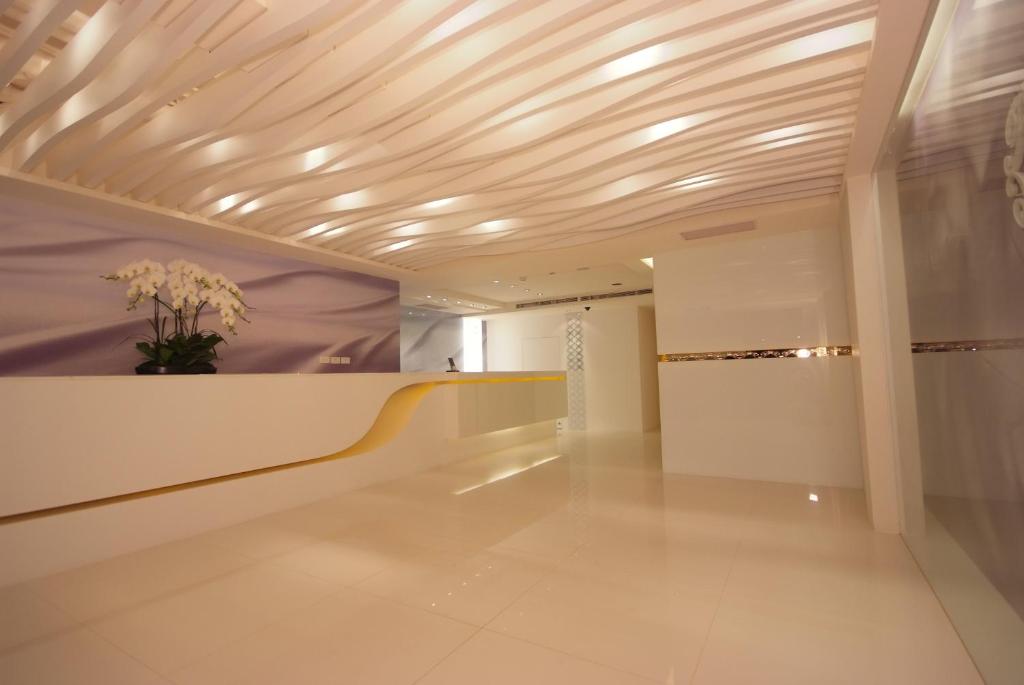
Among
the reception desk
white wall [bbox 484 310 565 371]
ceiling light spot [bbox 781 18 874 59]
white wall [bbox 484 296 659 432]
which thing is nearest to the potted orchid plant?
the reception desk

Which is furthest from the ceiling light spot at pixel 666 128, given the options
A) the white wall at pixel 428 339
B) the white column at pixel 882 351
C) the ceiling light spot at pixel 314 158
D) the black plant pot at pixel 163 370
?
the white wall at pixel 428 339

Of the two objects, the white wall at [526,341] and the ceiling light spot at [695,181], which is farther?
the white wall at [526,341]

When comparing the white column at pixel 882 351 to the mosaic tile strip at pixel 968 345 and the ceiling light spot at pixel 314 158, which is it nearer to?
the mosaic tile strip at pixel 968 345

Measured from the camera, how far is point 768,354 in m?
4.84

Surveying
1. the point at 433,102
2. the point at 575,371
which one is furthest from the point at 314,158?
the point at 575,371

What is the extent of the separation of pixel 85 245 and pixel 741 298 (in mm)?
6659

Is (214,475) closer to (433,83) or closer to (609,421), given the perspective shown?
(433,83)

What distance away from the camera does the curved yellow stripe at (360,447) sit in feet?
9.09

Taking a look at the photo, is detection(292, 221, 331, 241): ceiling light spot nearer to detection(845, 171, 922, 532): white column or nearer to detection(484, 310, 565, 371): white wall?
detection(845, 171, 922, 532): white column

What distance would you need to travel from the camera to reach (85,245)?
3.99 metres

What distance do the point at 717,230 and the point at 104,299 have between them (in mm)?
6154

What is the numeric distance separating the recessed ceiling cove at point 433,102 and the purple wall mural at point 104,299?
0.68 metres

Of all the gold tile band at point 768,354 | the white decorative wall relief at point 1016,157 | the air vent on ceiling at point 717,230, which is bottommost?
the gold tile band at point 768,354

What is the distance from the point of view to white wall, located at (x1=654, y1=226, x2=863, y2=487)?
4566 mm
